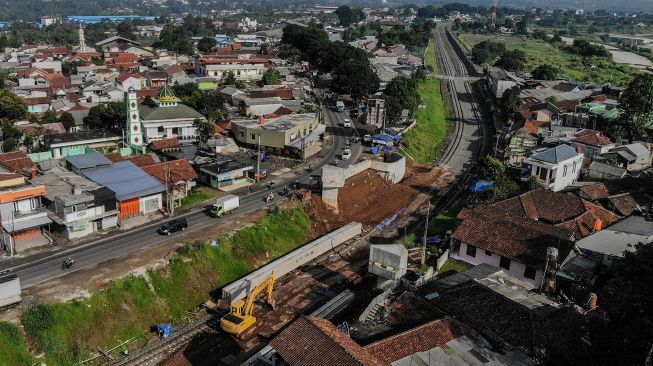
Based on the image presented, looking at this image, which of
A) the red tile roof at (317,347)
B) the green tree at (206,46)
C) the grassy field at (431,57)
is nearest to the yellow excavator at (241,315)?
the red tile roof at (317,347)

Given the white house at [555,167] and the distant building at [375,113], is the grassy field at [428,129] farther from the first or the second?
the white house at [555,167]

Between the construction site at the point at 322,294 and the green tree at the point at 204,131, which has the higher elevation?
the green tree at the point at 204,131

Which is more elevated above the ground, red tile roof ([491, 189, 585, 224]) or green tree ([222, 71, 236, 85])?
green tree ([222, 71, 236, 85])

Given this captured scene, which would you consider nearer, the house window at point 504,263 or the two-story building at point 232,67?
the house window at point 504,263

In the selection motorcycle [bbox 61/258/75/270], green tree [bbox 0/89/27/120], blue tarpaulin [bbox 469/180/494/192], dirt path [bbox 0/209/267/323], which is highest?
green tree [bbox 0/89/27/120]

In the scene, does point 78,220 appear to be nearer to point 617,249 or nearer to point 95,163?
point 95,163

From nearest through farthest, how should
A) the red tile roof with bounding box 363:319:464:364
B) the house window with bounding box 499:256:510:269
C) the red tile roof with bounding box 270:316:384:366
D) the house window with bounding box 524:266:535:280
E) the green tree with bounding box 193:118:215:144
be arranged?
the red tile roof with bounding box 270:316:384:366 < the red tile roof with bounding box 363:319:464:364 < the house window with bounding box 524:266:535:280 < the house window with bounding box 499:256:510:269 < the green tree with bounding box 193:118:215:144

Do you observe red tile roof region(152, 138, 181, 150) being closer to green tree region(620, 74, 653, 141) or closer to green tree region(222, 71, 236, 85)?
green tree region(222, 71, 236, 85)

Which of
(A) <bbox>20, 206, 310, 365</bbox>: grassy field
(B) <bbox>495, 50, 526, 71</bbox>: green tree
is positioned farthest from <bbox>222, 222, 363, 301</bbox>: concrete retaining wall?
(B) <bbox>495, 50, 526, 71</bbox>: green tree

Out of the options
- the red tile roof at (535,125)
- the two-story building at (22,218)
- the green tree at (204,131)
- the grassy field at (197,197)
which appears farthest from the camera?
the red tile roof at (535,125)
